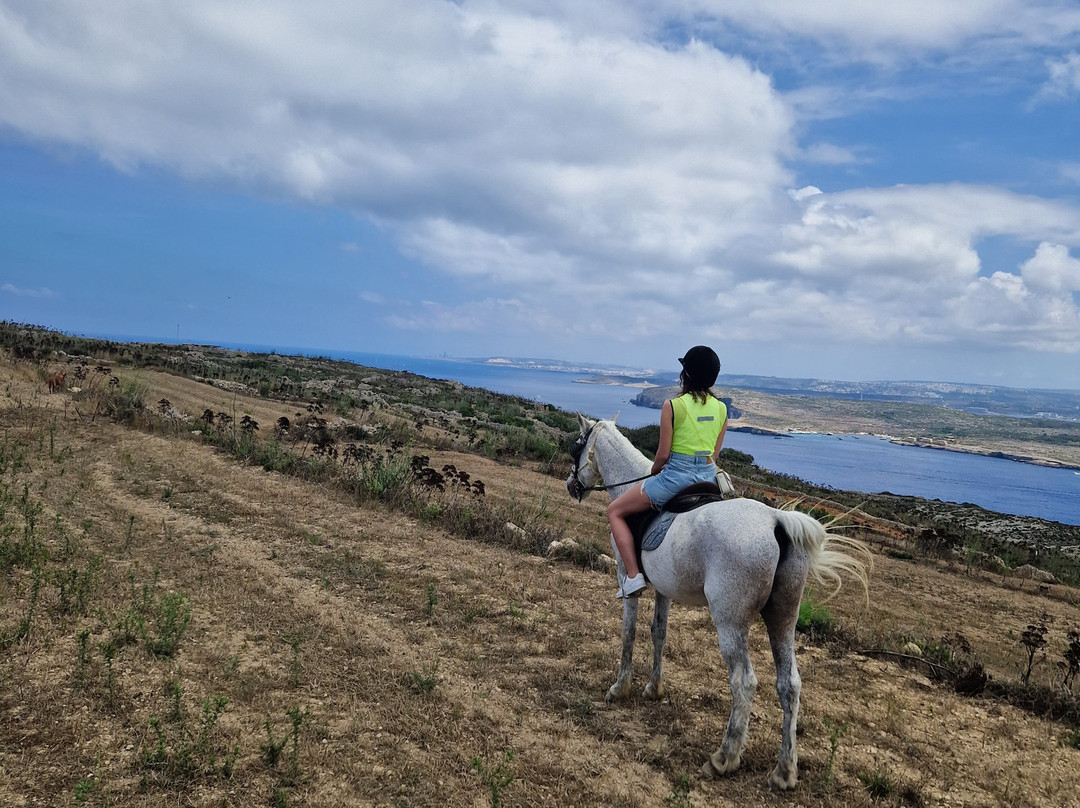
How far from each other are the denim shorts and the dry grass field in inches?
71.2

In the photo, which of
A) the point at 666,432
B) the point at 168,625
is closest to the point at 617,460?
the point at 666,432

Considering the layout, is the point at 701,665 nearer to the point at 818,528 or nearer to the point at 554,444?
the point at 818,528

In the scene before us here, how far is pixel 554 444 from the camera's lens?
21984 mm

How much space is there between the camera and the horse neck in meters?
5.25

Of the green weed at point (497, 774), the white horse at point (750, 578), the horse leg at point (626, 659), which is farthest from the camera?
the horse leg at point (626, 659)

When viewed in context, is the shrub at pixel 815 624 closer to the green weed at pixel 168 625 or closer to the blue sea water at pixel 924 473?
the green weed at pixel 168 625

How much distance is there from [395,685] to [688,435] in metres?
3.06

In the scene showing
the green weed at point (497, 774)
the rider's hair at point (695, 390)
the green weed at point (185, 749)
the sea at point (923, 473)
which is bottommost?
the sea at point (923, 473)

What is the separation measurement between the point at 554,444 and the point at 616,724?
56.9 ft

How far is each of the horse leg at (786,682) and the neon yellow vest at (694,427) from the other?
117 centimetres

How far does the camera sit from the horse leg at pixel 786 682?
13.0 feet

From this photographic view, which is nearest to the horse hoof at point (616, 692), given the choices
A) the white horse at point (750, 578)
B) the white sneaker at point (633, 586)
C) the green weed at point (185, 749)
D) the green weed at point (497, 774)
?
the white sneaker at point (633, 586)

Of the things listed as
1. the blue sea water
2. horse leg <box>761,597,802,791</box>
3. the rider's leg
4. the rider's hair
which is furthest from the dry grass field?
the blue sea water

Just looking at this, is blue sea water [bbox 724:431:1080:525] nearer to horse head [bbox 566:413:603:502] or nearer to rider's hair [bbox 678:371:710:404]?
horse head [bbox 566:413:603:502]
